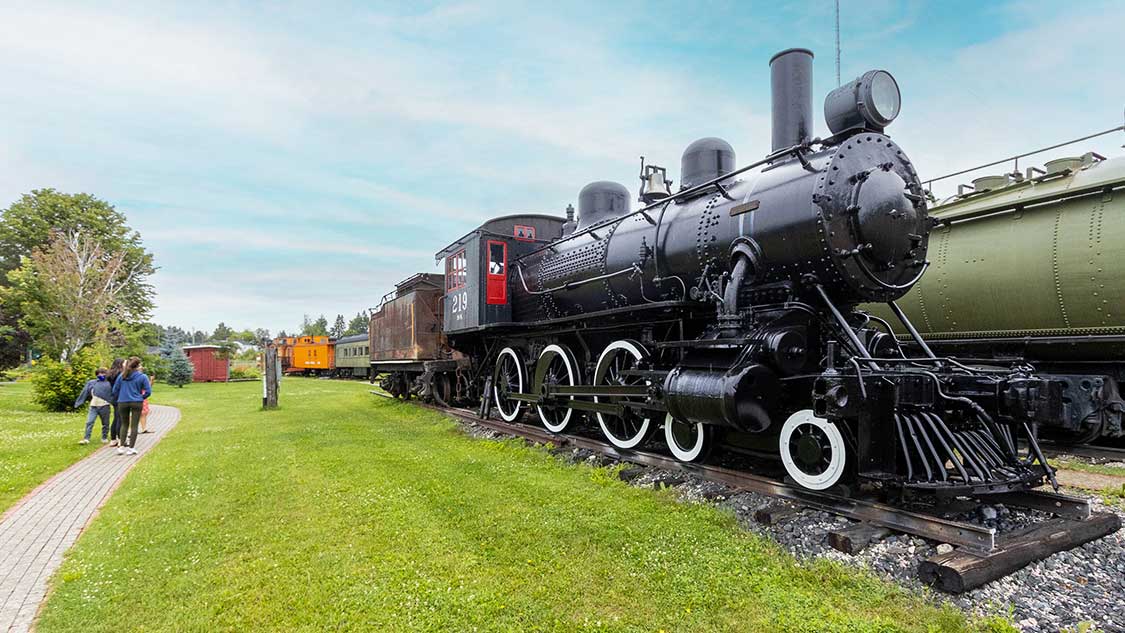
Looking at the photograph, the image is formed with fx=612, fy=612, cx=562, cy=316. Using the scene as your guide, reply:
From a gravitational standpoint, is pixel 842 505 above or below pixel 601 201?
below

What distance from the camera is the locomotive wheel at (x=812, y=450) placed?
16.5 ft

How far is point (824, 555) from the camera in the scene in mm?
4293

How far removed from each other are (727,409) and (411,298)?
11176 millimetres

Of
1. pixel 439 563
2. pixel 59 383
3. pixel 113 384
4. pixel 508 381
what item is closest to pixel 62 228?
pixel 59 383

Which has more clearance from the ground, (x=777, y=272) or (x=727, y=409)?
(x=777, y=272)

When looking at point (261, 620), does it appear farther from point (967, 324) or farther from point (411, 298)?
point (411, 298)

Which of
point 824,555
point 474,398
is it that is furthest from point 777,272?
point 474,398

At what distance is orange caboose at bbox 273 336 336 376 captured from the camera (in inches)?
1751

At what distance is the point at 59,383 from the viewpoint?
612 inches

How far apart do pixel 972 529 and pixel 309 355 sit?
46907mm

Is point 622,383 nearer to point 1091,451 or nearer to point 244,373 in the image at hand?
point 1091,451

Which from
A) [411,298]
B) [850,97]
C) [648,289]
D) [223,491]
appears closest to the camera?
[850,97]

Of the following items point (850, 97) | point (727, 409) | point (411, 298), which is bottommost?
point (727, 409)

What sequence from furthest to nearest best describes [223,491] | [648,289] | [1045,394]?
1. [648,289]
2. [223,491]
3. [1045,394]
